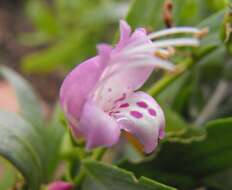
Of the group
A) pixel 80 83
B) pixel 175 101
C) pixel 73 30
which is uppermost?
pixel 73 30

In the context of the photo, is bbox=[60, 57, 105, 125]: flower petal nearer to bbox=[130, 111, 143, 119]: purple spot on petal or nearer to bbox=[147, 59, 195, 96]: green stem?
bbox=[130, 111, 143, 119]: purple spot on petal

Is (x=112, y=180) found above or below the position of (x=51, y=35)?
below

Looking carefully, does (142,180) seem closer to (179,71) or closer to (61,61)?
(179,71)

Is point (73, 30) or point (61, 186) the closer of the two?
point (61, 186)

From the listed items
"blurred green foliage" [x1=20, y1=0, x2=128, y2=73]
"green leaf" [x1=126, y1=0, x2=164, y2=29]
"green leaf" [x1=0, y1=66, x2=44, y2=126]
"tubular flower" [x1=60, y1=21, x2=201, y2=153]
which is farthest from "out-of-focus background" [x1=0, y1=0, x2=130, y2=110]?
"tubular flower" [x1=60, y1=21, x2=201, y2=153]

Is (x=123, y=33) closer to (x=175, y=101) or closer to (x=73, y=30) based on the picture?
(x=175, y=101)

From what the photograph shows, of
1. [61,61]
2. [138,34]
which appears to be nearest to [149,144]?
[138,34]

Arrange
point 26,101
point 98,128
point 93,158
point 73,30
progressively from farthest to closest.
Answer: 1. point 73,30
2. point 26,101
3. point 93,158
4. point 98,128

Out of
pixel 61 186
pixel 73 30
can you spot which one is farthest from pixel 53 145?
pixel 73 30
